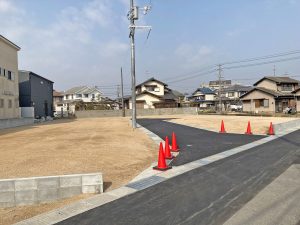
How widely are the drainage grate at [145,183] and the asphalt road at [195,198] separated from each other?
0.65 feet

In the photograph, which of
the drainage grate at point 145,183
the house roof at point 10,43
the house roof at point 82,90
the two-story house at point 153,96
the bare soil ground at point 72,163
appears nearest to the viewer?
the bare soil ground at point 72,163

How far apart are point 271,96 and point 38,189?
159 feet

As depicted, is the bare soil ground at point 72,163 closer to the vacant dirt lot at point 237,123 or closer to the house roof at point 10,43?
the vacant dirt lot at point 237,123

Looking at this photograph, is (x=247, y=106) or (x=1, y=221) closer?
(x=1, y=221)

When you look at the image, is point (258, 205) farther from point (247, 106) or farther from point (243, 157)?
point (247, 106)

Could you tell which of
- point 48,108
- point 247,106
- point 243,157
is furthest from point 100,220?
point 247,106

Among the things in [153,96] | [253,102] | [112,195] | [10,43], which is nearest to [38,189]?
[112,195]

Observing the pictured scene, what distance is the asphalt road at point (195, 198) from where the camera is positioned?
4637mm

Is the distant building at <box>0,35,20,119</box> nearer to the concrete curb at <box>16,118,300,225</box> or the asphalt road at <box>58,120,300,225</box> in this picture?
the concrete curb at <box>16,118,300,225</box>

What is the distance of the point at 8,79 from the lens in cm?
2995

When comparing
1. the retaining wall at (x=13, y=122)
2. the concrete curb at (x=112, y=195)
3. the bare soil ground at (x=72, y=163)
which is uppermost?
the retaining wall at (x=13, y=122)

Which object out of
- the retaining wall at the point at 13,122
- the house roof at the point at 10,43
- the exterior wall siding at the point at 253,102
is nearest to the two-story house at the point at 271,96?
the exterior wall siding at the point at 253,102

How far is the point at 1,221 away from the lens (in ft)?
16.3

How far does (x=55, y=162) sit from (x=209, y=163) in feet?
15.3
